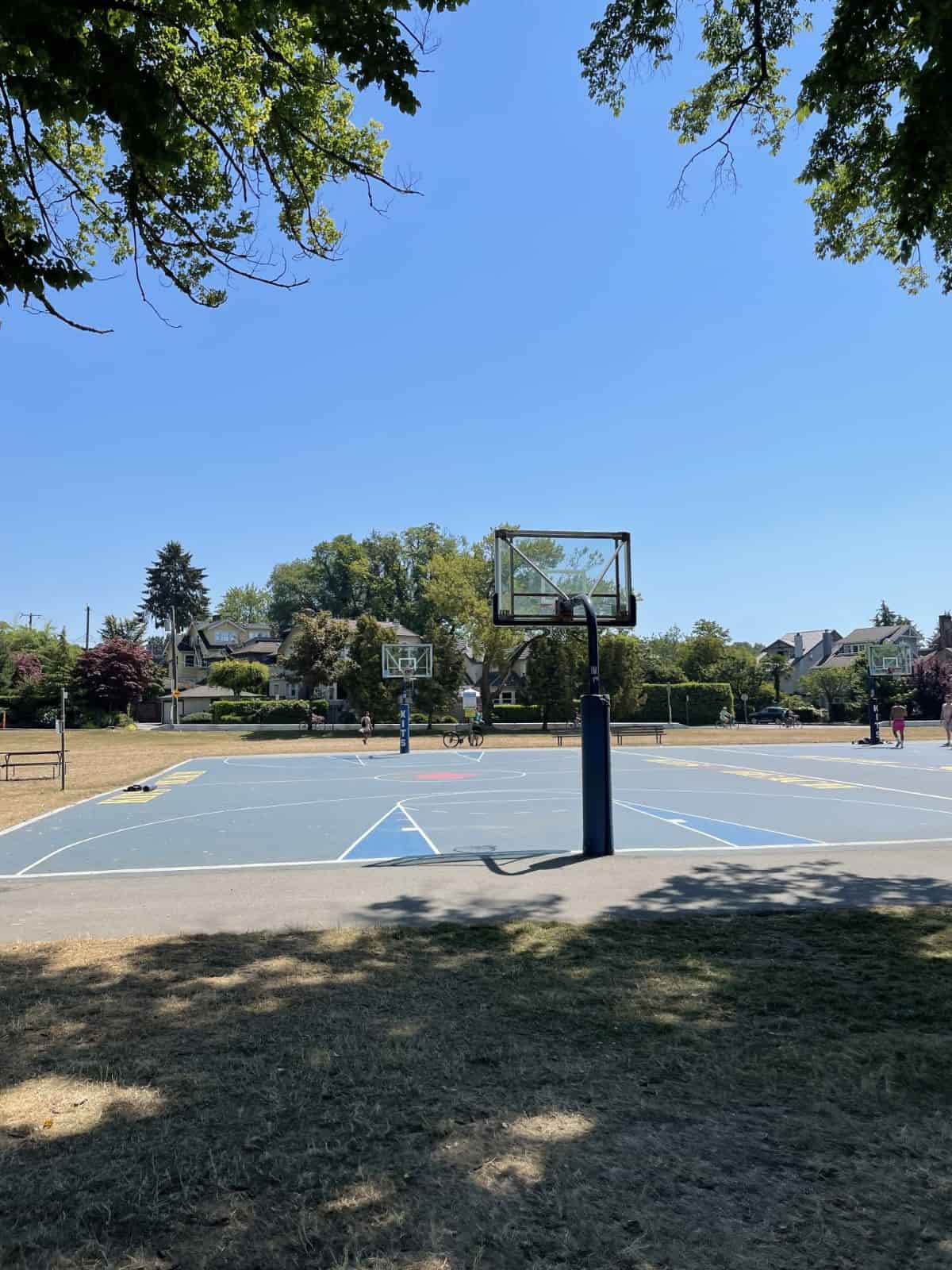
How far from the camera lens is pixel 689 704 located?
69.0 meters

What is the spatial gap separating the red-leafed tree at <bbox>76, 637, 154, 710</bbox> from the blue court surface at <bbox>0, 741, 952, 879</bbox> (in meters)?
36.9

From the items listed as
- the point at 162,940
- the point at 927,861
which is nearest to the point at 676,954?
the point at 162,940

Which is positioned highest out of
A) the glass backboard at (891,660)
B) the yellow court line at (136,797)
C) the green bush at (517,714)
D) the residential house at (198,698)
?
the glass backboard at (891,660)

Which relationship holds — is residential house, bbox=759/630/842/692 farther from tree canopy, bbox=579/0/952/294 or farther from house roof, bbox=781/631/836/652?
tree canopy, bbox=579/0/952/294

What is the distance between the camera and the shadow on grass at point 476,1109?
2625 millimetres

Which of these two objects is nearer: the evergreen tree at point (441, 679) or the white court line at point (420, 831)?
the white court line at point (420, 831)

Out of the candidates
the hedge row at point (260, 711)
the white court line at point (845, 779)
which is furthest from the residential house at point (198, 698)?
the white court line at point (845, 779)

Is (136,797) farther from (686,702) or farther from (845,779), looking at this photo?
(686,702)

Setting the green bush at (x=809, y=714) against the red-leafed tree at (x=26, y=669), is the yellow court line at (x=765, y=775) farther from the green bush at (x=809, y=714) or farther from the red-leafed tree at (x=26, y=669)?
the red-leafed tree at (x=26, y=669)

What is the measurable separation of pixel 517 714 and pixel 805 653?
179 ft

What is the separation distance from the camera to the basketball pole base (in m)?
10.4

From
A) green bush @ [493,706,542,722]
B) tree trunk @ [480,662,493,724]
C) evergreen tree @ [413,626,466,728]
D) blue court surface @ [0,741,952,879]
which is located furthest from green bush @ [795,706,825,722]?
blue court surface @ [0,741,952,879]

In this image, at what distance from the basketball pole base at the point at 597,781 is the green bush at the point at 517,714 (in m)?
54.2

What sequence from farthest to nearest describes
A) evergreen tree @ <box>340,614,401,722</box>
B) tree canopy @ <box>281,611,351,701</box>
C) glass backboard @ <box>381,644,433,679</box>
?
1. tree canopy @ <box>281,611,351,701</box>
2. evergreen tree @ <box>340,614,401,722</box>
3. glass backboard @ <box>381,644,433,679</box>
